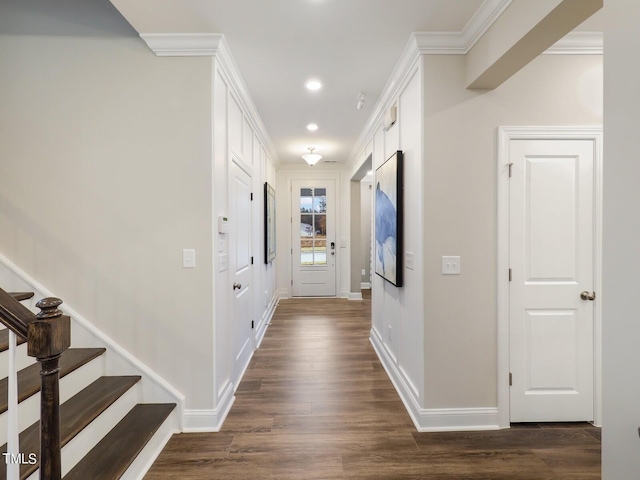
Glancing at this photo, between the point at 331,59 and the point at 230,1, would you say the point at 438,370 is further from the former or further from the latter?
the point at 230,1

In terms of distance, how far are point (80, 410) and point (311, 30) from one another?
2.71m

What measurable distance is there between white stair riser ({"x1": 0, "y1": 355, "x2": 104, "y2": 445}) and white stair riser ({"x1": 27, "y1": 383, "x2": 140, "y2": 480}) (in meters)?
0.24

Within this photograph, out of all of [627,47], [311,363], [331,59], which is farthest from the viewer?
[311,363]

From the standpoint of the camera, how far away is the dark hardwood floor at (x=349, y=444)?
5.99 ft

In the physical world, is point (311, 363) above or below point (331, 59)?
below

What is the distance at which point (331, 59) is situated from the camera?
2.51 meters

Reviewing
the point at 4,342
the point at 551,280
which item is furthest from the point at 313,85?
the point at 4,342

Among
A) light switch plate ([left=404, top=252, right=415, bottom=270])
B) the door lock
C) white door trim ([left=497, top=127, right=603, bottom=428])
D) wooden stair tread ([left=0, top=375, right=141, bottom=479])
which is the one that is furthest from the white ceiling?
wooden stair tread ([left=0, top=375, right=141, bottom=479])

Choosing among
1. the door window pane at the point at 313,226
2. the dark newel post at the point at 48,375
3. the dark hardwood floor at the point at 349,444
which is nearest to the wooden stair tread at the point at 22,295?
the dark hardwood floor at the point at 349,444

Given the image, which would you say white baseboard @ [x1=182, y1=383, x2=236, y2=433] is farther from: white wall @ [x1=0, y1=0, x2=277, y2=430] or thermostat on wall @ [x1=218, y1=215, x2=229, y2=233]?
thermostat on wall @ [x1=218, y1=215, x2=229, y2=233]

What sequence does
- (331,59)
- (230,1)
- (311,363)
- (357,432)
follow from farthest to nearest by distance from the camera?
1. (311,363)
2. (331,59)
3. (357,432)
4. (230,1)

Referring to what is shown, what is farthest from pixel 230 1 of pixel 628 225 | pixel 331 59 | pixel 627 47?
pixel 628 225

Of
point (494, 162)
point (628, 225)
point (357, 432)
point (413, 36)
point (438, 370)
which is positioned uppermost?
point (413, 36)

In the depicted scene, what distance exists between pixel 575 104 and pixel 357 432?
2.72m
